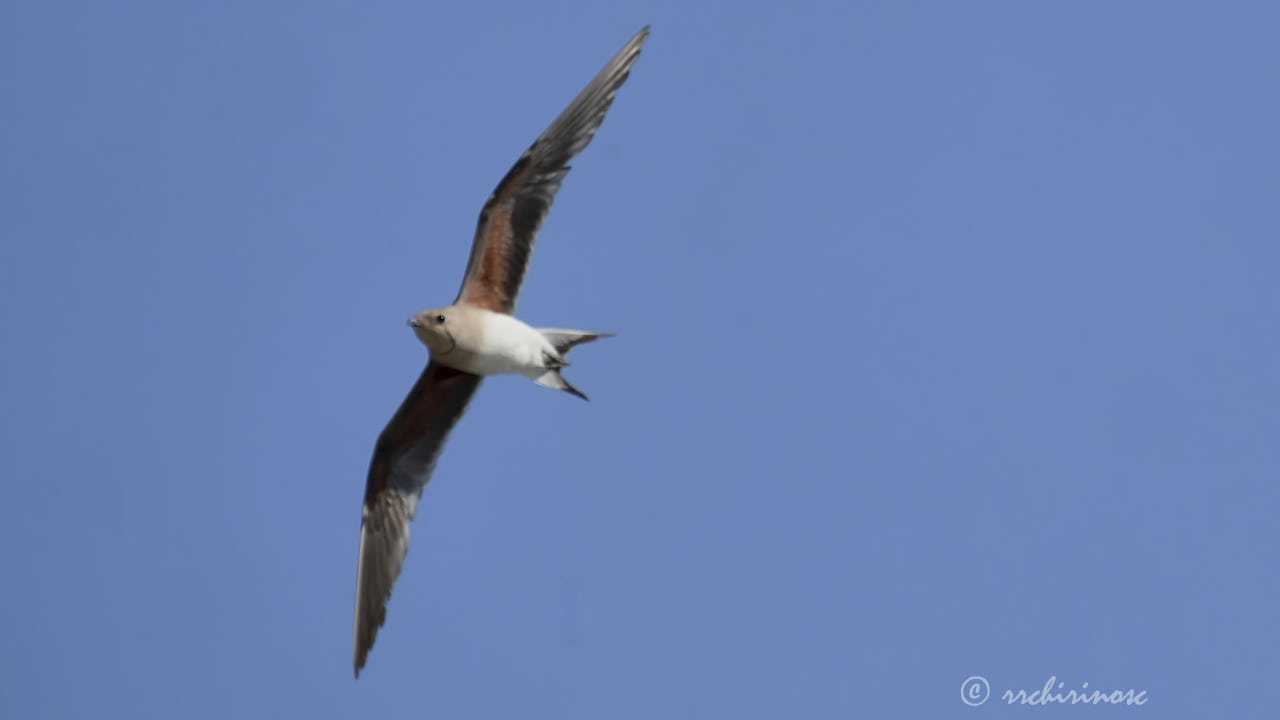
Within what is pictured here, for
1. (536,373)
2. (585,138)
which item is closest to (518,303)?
(536,373)

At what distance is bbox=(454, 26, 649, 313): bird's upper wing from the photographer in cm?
1080

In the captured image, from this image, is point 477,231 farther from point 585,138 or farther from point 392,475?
point 392,475

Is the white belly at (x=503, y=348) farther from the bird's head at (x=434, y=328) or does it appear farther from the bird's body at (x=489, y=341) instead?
the bird's head at (x=434, y=328)

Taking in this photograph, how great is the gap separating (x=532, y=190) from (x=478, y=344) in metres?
1.12

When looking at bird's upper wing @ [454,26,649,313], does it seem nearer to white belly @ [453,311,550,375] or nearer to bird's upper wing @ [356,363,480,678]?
white belly @ [453,311,550,375]

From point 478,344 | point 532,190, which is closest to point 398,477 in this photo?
point 478,344

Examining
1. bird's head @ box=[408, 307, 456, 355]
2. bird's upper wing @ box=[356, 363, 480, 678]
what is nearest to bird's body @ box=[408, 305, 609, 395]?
bird's head @ box=[408, 307, 456, 355]

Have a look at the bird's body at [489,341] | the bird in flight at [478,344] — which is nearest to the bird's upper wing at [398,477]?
the bird in flight at [478,344]

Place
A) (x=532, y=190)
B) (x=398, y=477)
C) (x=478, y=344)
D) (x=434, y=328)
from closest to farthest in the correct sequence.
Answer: (x=434, y=328), (x=478, y=344), (x=532, y=190), (x=398, y=477)

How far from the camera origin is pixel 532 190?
10.9 meters

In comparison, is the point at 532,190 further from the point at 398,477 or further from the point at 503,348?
the point at 398,477

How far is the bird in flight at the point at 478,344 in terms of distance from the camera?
35.0 feet

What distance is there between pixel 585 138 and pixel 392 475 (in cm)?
277

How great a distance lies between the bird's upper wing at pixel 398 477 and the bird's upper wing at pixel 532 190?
71 centimetres
